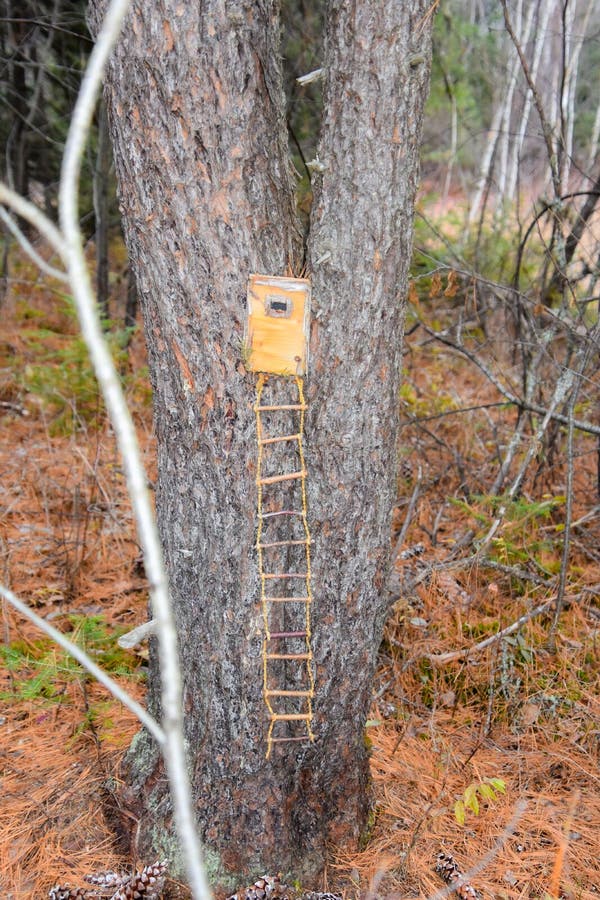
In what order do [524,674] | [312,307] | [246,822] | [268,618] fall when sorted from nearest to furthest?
[312,307], [268,618], [246,822], [524,674]

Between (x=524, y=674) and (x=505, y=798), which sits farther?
(x=524, y=674)

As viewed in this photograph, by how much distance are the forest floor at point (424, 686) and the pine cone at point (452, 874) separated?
1cm

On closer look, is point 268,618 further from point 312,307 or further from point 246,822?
point 312,307

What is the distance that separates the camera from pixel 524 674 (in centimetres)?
265

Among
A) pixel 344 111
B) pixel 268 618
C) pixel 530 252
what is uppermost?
pixel 344 111

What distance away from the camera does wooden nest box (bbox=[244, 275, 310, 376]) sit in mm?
1595

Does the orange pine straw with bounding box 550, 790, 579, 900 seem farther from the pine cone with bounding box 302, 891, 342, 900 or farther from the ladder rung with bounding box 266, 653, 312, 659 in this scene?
the ladder rung with bounding box 266, 653, 312, 659

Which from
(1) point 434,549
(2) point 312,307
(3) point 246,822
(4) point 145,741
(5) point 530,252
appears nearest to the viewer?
(2) point 312,307

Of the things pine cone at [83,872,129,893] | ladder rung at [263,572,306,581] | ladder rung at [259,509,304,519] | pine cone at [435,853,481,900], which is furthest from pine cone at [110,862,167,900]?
ladder rung at [259,509,304,519]

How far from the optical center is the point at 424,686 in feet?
8.73

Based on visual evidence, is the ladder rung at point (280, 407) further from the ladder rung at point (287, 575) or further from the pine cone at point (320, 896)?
the pine cone at point (320, 896)

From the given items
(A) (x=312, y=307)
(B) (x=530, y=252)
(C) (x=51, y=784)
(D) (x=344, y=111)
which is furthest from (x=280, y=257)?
(B) (x=530, y=252)

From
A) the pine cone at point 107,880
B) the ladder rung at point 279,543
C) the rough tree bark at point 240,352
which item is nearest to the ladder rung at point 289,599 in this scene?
the rough tree bark at point 240,352

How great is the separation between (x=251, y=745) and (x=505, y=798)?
0.98m
